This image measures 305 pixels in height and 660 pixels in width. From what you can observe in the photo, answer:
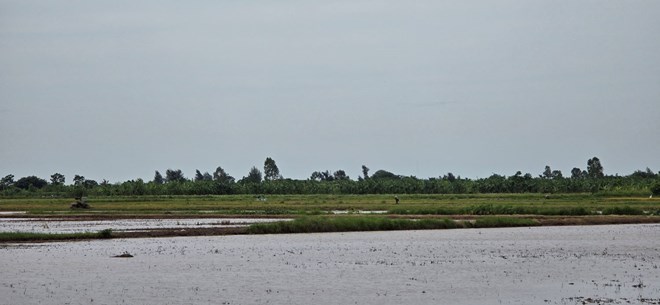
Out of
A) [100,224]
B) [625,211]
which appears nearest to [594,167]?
[625,211]

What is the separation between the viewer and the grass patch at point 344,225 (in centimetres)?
4966

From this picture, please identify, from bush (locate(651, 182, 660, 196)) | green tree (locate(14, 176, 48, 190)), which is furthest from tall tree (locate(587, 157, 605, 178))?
green tree (locate(14, 176, 48, 190))

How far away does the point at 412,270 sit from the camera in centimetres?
3142

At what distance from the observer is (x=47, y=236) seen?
1747 inches

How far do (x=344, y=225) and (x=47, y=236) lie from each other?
1585 cm

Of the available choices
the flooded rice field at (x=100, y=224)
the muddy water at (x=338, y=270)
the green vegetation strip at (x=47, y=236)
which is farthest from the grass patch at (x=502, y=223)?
the green vegetation strip at (x=47, y=236)

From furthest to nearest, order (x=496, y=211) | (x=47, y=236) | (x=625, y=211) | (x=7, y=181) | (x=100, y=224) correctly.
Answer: (x=7, y=181) → (x=496, y=211) → (x=625, y=211) → (x=100, y=224) → (x=47, y=236)

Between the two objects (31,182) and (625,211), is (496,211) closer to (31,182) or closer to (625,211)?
(625,211)

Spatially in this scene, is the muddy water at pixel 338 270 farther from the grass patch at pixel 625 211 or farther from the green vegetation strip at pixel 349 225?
the grass patch at pixel 625 211

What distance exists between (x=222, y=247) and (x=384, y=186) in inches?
A: 3692

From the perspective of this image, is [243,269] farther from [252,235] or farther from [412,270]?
[252,235]

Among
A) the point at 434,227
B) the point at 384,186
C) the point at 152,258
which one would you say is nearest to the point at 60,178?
the point at 384,186

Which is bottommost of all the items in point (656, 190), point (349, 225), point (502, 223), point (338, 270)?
point (338, 270)

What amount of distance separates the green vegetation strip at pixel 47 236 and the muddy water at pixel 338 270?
8.06 feet
